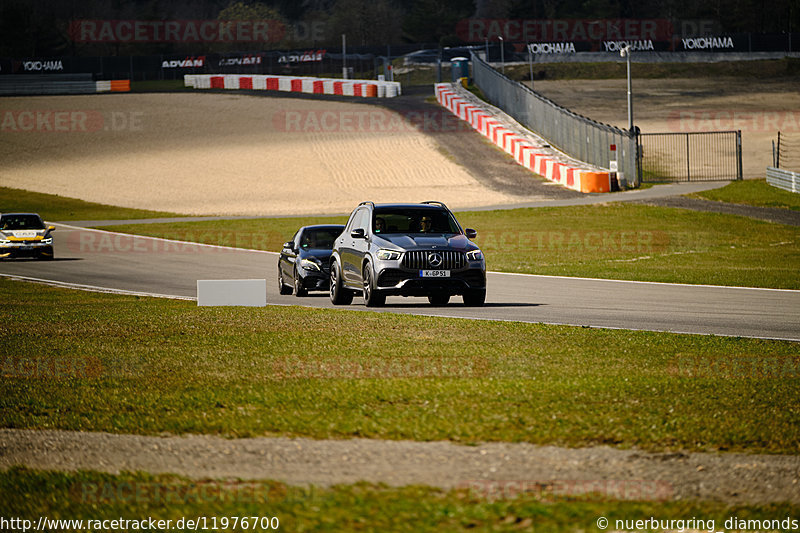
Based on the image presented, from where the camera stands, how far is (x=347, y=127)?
65.6 m

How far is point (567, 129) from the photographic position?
50.9m

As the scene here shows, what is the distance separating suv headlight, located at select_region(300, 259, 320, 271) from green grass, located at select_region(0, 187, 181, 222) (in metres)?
25.9

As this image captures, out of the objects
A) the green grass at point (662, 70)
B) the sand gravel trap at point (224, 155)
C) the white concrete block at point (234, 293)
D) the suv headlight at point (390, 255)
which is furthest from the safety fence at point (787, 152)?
the white concrete block at point (234, 293)

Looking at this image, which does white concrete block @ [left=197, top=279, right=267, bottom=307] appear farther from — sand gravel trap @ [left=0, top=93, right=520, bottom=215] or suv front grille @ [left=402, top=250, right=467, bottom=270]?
sand gravel trap @ [left=0, top=93, right=520, bottom=215]

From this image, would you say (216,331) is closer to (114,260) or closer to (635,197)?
(114,260)

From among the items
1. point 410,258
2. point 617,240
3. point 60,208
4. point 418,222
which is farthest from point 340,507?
point 60,208

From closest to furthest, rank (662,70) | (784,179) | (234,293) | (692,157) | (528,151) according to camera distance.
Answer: (234,293) → (784,179) → (528,151) → (692,157) → (662,70)

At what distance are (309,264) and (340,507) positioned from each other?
47.6 ft

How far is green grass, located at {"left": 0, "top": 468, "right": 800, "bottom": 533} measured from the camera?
5297 mm

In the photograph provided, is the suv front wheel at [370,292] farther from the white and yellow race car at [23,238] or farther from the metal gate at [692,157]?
the metal gate at [692,157]

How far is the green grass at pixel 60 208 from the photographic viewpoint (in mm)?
45156

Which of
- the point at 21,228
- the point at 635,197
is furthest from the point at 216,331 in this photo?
the point at 635,197

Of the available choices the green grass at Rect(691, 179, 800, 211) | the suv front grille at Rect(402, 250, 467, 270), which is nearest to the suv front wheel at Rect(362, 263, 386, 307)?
the suv front grille at Rect(402, 250, 467, 270)

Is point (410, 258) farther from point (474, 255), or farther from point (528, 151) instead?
point (528, 151)
